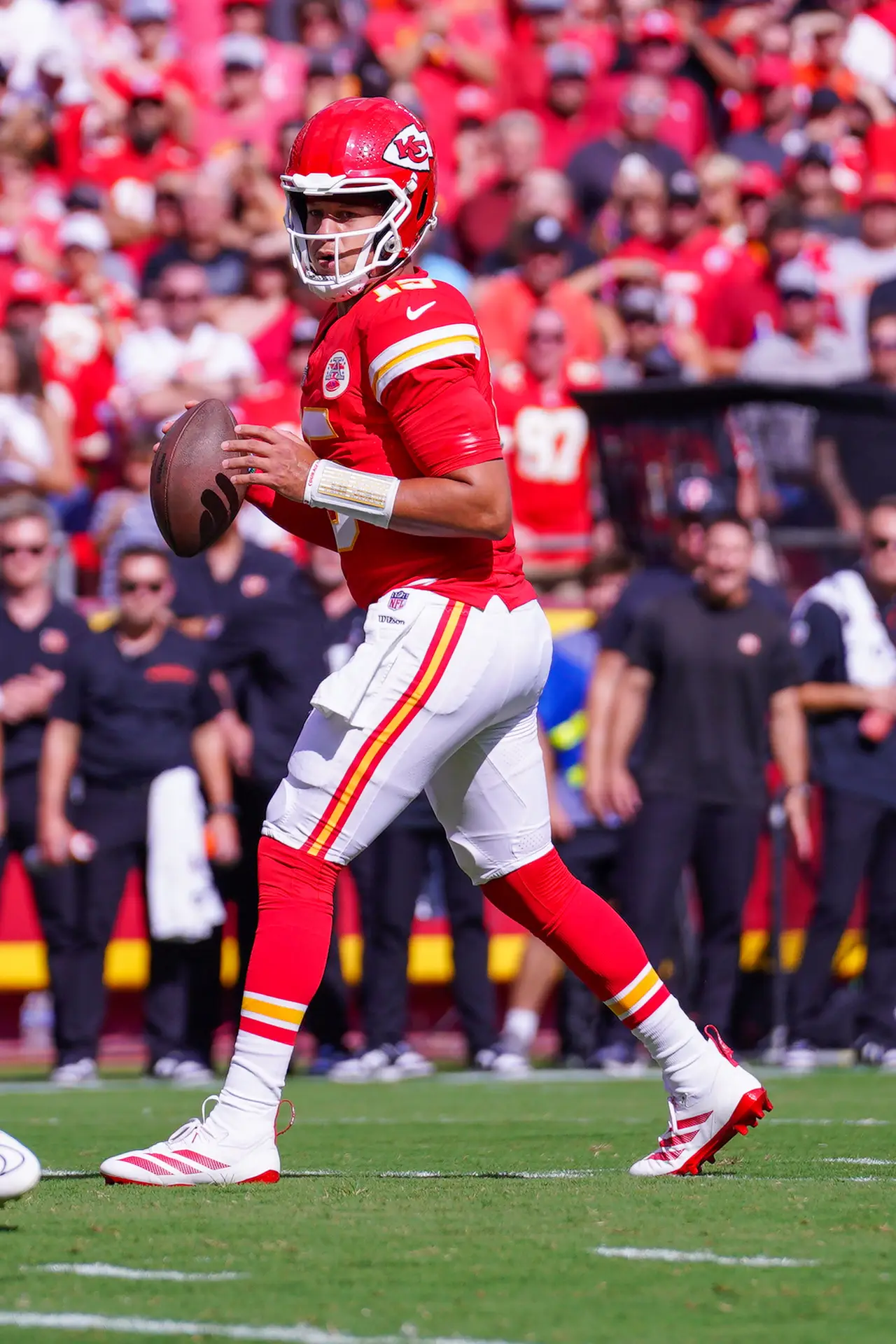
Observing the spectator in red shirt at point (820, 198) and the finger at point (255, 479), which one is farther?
the spectator in red shirt at point (820, 198)

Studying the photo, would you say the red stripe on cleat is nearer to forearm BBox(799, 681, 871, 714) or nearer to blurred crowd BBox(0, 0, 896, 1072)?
blurred crowd BBox(0, 0, 896, 1072)

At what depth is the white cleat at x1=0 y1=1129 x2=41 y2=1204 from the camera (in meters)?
4.34

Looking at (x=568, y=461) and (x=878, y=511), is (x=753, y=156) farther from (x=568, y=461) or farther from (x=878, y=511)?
(x=878, y=511)

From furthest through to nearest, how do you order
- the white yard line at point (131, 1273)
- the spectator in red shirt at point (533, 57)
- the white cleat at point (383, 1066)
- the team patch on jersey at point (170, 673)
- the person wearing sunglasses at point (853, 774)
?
the spectator in red shirt at point (533, 57)
the team patch on jersey at point (170, 673)
the person wearing sunglasses at point (853, 774)
the white cleat at point (383, 1066)
the white yard line at point (131, 1273)

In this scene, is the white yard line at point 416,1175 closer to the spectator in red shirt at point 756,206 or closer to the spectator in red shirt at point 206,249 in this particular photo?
the spectator in red shirt at point 206,249

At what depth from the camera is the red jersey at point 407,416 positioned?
16.2 feet

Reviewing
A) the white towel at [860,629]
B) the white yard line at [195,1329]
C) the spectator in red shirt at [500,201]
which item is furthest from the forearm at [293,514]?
the spectator in red shirt at [500,201]

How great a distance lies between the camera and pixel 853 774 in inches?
394

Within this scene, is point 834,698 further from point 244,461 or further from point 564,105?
point 564,105

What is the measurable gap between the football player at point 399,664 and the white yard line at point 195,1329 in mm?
1407

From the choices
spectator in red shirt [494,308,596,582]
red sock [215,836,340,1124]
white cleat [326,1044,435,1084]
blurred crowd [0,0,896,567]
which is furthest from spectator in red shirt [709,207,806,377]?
red sock [215,836,340,1124]

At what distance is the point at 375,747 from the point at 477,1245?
48.5 inches

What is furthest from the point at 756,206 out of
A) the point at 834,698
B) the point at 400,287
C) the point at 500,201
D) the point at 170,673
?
the point at 400,287

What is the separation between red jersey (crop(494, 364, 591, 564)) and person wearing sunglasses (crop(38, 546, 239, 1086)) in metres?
2.86
